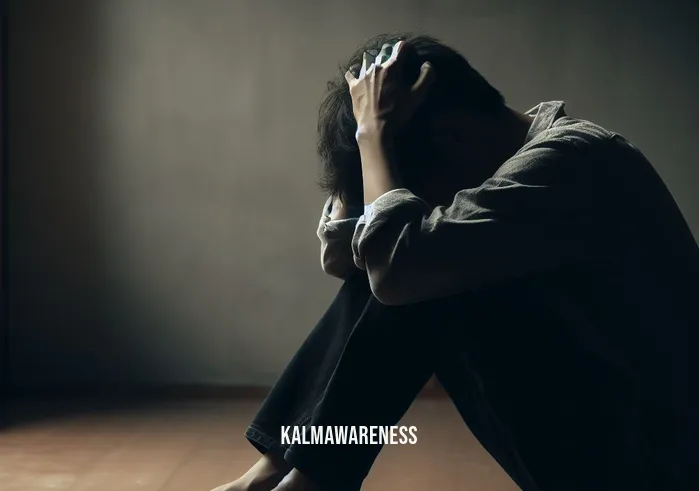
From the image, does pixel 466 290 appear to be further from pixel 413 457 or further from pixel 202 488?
pixel 413 457

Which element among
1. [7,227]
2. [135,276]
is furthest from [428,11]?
[7,227]

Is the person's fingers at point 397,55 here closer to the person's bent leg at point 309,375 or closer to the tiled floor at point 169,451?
the person's bent leg at point 309,375

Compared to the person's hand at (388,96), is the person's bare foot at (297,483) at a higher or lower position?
lower

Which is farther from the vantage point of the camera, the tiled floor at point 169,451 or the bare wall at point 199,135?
the bare wall at point 199,135

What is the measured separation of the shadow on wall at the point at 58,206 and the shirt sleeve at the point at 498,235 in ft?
5.77

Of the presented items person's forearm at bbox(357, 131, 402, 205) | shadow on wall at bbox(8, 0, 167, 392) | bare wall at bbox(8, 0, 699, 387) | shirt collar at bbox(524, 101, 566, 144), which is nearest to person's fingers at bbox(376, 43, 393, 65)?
person's forearm at bbox(357, 131, 402, 205)

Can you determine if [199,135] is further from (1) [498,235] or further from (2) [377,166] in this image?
(1) [498,235]

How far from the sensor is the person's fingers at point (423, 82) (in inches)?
43.6

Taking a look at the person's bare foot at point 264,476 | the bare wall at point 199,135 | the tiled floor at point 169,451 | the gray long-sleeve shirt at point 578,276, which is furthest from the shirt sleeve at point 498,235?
the bare wall at point 199,135

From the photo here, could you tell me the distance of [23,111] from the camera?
253 centimetres

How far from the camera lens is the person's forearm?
1.08 metres

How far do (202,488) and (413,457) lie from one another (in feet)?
1.71

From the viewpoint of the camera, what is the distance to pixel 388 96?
1125mm

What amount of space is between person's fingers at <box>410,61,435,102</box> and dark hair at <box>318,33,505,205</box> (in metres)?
0.01
